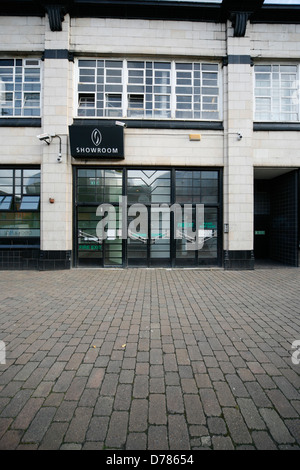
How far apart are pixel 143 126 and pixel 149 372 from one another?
858 centimetres

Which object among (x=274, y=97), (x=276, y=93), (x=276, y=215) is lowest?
(x=276, y=215)

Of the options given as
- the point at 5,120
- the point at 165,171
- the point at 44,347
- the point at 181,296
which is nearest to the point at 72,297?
the point at 44,347

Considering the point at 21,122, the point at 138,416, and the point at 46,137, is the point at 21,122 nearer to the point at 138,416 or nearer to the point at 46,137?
the point at 46,137

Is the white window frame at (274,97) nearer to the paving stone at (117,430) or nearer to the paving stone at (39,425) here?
the paving stone at (117,430)

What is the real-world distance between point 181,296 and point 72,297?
2653 mm

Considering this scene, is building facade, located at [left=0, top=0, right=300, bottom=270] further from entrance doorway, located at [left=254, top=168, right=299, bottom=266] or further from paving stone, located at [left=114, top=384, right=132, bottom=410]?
paving stone, located at [left=114, top=384, right=132, bottom=410]

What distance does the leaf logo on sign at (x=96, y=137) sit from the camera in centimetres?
841

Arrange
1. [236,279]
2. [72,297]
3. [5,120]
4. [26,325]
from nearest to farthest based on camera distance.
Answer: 1. [26,325]
2. [72,297]
3. [236,279]
4. [5,120]

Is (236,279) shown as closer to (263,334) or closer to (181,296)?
(181,296)

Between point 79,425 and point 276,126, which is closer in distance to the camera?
point 79,425

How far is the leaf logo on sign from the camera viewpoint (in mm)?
8414

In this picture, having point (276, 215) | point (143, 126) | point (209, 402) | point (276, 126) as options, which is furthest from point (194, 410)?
point (276, 215)

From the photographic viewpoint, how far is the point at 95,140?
843 cm

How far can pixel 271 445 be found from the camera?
1.74m
